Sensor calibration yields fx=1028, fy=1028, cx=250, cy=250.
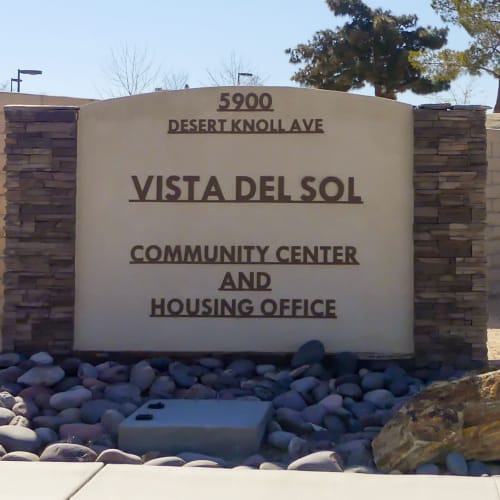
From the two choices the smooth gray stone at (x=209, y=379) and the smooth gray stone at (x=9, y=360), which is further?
the smooth gray stone at (x=9, y=360)

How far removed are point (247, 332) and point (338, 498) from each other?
400 cm

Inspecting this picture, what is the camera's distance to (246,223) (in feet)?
31.5

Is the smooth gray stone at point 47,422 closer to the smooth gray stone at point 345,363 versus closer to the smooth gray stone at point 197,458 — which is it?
the smooth gray stone at point 197,458

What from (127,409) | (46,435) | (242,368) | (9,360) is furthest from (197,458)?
(9,360)

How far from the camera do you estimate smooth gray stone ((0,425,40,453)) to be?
7.04m

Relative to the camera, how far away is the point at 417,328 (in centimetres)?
951

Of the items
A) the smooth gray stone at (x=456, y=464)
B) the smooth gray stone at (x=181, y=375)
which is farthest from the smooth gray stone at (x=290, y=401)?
the smooth gray stone at (x=456, y=464)

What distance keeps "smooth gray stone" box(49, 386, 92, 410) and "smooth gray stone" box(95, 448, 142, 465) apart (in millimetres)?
Answer: 1624

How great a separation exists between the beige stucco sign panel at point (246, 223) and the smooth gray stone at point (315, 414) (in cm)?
168

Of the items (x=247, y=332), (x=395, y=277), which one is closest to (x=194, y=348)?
(x=247, y=332)

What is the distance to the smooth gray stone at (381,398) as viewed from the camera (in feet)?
27.0

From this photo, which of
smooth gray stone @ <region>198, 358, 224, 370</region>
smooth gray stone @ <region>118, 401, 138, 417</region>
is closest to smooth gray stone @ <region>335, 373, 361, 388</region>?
smooth gray stone @ <region>198, 358, 224, 370</region>

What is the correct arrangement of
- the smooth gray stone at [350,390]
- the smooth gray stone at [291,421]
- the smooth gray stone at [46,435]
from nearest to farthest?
the smooth gray stone at [46,435]
the smooth gray stone at [291,421]
the smooth gray stone at [350,390]

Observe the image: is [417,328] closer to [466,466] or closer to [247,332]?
[247,332]
